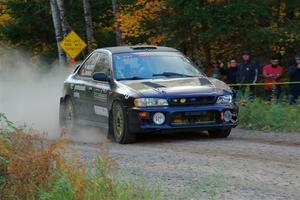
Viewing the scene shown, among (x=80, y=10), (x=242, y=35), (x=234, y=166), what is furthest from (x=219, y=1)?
(x=234, y=166)

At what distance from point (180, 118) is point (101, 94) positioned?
1.87 metres

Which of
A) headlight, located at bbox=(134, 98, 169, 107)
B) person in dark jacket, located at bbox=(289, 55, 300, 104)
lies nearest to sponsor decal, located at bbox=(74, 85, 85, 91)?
headlight, located at bbox=(134, 98, 169, 107)

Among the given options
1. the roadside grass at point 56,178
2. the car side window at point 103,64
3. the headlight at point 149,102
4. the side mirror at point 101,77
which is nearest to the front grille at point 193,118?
the headlight at point 149,102

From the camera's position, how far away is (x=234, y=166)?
930 cm

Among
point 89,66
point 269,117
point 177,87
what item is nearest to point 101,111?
point 89,66

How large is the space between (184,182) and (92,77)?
6076 mm

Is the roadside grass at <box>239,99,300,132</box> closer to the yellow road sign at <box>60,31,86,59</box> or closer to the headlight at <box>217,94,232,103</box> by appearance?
the headlight at <box>217,94,232,103</box>

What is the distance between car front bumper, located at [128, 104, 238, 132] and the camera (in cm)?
1237

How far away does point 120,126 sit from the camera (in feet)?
41.9

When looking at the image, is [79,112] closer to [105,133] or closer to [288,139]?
[105,133]

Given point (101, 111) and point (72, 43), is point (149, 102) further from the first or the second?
point (72, 43)

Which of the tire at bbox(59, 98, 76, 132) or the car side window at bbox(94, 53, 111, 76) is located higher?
the car side window at bbox(94, 53, 111, 76)

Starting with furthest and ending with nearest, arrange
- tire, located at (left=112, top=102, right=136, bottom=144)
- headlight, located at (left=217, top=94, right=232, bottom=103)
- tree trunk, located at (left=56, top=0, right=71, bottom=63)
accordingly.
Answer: tree trunk, located at (left=56, top=0, right=71, bottom=63) → headlight, located at (left=217, top=94, right=232, bottom=103) → tire, located at (left=112, top=102, right=136, bottom=144)

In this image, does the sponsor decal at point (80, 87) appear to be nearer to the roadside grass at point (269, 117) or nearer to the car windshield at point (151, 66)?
the car windshield at point (151, 66)
